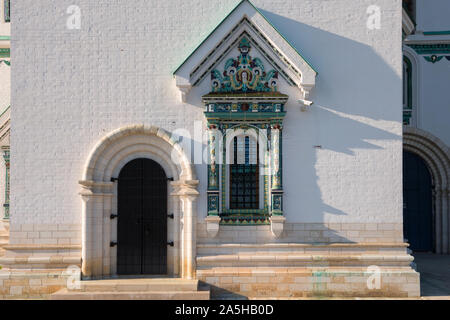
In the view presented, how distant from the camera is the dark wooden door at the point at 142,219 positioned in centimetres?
1130

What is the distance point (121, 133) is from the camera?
1098 cm

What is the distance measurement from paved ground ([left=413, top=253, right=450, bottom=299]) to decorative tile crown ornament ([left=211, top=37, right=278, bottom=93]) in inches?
239

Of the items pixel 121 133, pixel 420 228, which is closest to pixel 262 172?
pixel 121 133

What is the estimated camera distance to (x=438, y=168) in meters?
17.1

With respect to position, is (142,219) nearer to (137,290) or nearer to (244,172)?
(137,290)

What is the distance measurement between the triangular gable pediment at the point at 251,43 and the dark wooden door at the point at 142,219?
2.09 m

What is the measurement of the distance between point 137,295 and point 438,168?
12014 mm

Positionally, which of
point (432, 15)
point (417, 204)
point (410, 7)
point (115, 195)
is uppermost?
point (410, 7)

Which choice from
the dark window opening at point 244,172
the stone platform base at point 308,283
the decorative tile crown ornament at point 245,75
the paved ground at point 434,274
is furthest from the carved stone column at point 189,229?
the paved ground at point 434,274

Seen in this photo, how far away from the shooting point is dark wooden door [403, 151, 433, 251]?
17.5 metres

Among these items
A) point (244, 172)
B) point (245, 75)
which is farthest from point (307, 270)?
point (245, 75)

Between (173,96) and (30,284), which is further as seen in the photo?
(173,96)

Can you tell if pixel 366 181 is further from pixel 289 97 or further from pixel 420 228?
pixel 420 228

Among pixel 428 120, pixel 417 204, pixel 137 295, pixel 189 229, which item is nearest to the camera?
pixel 137 295
